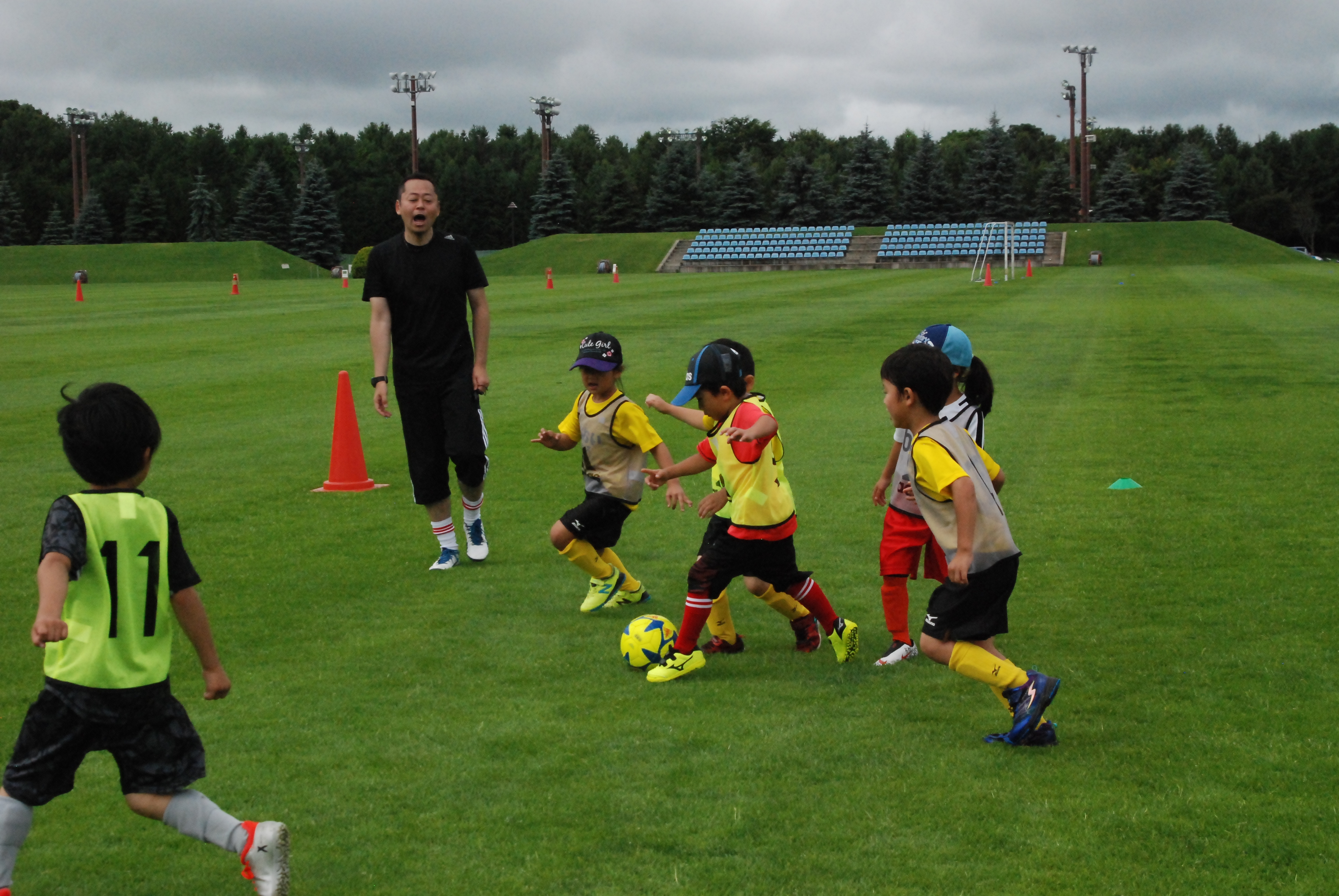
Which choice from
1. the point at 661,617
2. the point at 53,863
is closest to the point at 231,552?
the point at 661,617

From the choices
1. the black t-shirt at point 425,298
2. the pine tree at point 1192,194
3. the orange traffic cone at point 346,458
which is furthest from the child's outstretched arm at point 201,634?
the pine tree at point 1192,194

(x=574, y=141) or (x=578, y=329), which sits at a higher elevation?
(x=574, y=141)

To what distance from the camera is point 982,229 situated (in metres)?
69.8

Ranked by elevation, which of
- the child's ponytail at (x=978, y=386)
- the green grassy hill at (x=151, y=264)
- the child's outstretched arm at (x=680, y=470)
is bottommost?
the child's outstretched arm at (x=680, y=470)

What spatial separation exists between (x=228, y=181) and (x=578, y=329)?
92625mm

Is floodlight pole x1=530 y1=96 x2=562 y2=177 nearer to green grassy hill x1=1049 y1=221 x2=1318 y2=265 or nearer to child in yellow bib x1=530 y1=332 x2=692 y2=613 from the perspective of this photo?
green grassy hill x1=1049 y1=221 x2=1318 y2=265

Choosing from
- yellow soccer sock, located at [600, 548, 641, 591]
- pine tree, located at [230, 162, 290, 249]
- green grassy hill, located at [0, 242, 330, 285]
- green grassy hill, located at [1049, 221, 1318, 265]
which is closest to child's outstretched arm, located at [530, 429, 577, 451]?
yellow soccer sock, located at [600, 548, 641, 591]

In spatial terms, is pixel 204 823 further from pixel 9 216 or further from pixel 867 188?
pixel 9 216

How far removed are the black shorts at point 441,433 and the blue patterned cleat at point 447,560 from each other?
0.32 meters

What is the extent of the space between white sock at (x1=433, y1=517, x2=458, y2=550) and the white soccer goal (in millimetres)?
36242

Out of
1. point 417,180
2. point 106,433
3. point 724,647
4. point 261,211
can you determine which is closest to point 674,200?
point 261,211

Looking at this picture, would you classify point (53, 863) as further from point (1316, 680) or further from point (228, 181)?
point (228, 181)

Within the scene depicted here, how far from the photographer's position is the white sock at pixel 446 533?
7.70 meters

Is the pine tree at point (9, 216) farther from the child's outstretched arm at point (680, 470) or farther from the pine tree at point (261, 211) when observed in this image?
the child's outstretched arm at point (680, 470)
